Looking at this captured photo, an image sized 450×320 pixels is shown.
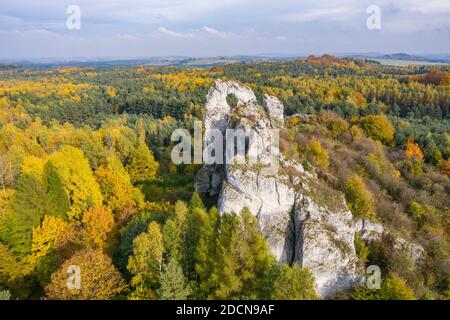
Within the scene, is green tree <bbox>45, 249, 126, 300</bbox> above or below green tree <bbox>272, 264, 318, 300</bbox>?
below

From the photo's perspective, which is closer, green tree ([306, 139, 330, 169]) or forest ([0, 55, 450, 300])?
forest ([0, 55, 450, 300])

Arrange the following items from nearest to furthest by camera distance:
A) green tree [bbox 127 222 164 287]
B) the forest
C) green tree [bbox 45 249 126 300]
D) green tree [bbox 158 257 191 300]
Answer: green tree [bbox 158 257 191 300]
green tree [bbox 45 249 126 300]
the forest
green tree [bbox 127 222 164 287]

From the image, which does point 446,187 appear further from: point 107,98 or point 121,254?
point 107,98

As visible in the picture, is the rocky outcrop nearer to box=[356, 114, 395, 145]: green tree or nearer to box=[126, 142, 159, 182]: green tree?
box=[126, 142, 159, 182]: green tree

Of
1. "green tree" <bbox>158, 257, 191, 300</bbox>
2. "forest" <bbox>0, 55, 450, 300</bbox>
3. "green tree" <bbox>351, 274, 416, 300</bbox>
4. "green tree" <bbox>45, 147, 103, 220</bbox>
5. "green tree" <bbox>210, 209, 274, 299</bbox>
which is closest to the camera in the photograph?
"green tree" <bbox>158, 257, 191, 300</bbox>

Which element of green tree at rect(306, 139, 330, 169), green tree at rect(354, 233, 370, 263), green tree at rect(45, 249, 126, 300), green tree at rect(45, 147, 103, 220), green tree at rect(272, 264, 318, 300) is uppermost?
green tree at rect(306, 139, 330, 169)

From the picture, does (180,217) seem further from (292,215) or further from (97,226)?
(292,215)

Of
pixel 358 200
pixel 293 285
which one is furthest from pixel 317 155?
pixel 293 285

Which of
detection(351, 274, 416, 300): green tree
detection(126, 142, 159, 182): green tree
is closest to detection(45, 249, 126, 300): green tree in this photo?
detection(351, 274, 416, 300): green tree
